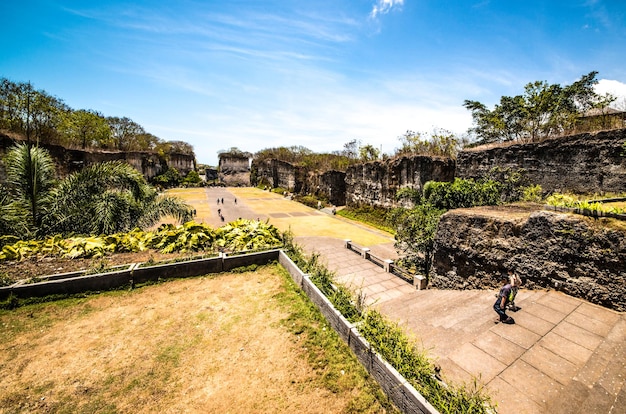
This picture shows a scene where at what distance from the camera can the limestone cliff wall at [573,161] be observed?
30.9 ft

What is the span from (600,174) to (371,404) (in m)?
12.7

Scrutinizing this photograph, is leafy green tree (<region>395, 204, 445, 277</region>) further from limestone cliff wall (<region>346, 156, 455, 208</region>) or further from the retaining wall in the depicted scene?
limestone cliff wall (<region>346, 156, 455, 208</region>)

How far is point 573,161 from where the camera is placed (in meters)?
10.5

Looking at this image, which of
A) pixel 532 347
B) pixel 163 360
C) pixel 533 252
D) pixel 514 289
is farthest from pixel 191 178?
pixel 532 347

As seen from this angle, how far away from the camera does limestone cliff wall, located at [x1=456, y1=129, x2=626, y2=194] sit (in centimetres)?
941

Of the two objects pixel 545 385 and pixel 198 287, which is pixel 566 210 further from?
pixel 198 287

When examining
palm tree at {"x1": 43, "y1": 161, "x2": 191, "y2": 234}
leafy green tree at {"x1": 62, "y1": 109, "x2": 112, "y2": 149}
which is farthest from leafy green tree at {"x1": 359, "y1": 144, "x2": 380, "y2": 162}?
leafy green tree at {"x1": 62, "y1": 109, "x2": 112, "y2": 149}

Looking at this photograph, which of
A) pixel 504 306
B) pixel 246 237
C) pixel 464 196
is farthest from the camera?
pixel 464 196

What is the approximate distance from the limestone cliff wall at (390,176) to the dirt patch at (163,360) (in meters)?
14.3

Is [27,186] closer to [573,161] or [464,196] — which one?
[464,196]

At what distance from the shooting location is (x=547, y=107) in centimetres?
2156

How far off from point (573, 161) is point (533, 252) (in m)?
7.60

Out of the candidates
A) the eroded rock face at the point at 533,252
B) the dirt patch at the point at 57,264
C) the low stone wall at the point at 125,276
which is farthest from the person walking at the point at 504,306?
the dirt patch at the point at 57,264

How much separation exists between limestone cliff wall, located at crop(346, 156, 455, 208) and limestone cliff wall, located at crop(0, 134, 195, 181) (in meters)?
19.6
